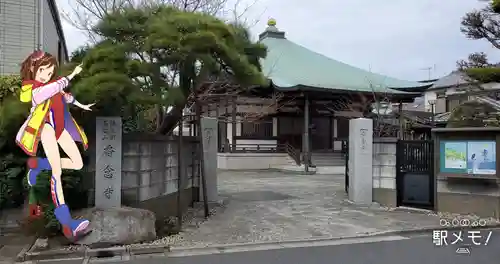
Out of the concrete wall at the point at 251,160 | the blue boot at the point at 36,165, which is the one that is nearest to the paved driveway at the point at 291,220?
the blue boot at the point at 36,165

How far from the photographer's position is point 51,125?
298 inches

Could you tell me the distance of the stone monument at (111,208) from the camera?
768cm

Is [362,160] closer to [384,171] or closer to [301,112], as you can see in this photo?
[384,171]

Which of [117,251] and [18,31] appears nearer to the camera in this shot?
[117,251]

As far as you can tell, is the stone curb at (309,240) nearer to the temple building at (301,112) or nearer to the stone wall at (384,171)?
the stone wall at (384,171)

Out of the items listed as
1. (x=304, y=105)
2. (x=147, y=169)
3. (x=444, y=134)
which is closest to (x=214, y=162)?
(x=147, y=169)

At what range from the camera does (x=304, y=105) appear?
27.5m

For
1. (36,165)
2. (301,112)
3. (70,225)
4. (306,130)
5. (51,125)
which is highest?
(301,112)

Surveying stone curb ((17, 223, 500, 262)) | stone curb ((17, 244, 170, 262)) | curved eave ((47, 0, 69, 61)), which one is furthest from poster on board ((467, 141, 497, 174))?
curved eave ((47, 0, 69, 61))

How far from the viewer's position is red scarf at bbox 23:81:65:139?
749 cm

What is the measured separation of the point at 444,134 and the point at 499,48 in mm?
9261

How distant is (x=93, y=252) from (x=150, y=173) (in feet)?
7.73

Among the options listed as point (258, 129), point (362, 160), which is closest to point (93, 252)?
point (362, 160)

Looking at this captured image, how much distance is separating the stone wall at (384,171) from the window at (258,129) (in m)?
16.0
